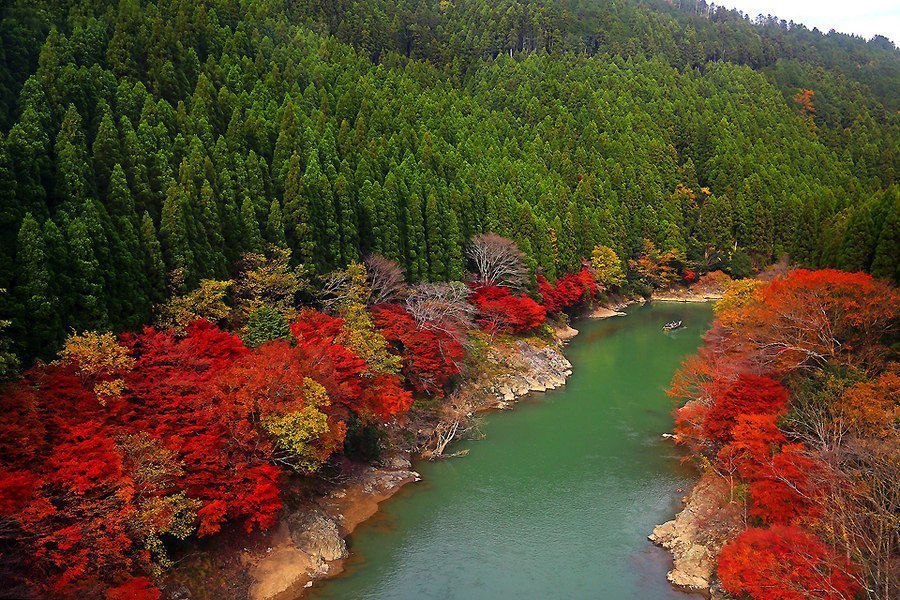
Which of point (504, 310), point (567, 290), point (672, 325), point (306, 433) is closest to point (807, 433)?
point (306, 433)

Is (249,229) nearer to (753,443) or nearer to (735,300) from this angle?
(753,443)

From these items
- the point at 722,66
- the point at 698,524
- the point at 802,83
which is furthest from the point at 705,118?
the point at 698,524

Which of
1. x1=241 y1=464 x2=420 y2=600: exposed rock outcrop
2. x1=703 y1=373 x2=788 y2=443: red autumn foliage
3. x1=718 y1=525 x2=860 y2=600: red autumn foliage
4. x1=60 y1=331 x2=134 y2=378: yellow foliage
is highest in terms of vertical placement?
x1=60 y1=331 x2=134 y2=378: yellow foliage

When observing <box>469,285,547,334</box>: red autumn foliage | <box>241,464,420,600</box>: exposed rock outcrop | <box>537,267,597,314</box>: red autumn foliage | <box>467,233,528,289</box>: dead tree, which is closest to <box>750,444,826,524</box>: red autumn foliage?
<box>241,464,420,600</box>: exposed rock outcrop

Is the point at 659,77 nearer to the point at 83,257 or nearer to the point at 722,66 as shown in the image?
the point at 722,66

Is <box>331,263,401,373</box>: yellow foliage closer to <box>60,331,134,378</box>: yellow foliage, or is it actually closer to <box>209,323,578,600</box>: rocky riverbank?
<box>209,323,578,600</box>: rocky riverbank
